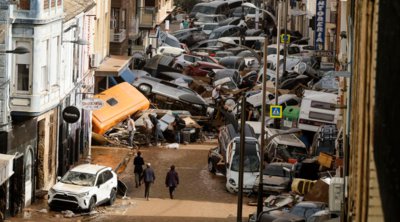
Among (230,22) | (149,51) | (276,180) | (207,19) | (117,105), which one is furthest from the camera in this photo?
(207,19)

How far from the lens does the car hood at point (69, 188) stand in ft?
107

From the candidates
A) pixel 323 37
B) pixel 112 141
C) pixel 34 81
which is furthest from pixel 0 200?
pixel 323 37

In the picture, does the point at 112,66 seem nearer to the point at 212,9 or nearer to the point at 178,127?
the point at 178,127

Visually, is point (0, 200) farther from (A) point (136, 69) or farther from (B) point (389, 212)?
(A) point (136, 69)

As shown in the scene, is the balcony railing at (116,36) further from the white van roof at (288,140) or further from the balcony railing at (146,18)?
the white van roof at (288,140)

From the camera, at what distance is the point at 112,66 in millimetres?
53188

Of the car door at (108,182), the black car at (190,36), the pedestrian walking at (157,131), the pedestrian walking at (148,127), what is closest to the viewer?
the car door at (108,182)

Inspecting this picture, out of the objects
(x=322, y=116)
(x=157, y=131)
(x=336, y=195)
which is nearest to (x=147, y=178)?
(x=336, y=195)

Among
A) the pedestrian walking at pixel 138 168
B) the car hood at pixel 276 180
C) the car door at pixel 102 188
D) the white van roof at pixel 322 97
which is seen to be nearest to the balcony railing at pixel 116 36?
the white van roof at pixel 322 97

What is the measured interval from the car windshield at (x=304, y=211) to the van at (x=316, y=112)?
16947 mm

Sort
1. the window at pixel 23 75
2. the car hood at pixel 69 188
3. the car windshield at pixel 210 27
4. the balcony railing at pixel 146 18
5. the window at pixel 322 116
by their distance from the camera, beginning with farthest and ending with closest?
the car windshield at pixel 210 27 → the balcony railing at pixel 146 18 → the window at pixel 322 116 → the car hood at pixel 69 188 → the window at pixel 23 75

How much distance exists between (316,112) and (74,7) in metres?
12.4

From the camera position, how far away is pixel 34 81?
3250 cm

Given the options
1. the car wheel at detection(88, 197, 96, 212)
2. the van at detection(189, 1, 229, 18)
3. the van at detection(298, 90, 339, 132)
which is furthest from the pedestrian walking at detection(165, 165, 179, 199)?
the van at detection(189, 1, 229, 18)
